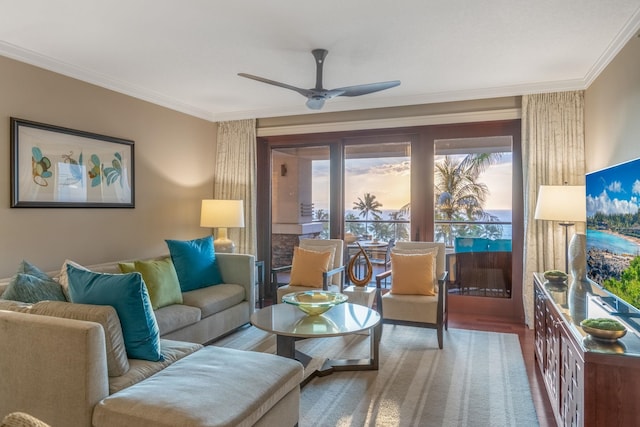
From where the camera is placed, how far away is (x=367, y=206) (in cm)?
525

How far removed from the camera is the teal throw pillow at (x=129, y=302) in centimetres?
213

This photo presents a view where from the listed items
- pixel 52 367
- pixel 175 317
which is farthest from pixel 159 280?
pixel 52 367

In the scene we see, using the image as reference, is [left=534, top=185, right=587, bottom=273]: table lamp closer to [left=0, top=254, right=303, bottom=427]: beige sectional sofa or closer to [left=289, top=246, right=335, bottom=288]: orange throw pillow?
[left=289, top=246, right=335, bottom=288]: orange throw pillow

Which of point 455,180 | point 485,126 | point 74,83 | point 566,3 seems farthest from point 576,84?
point 74,83

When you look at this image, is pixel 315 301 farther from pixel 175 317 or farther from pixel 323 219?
pixel 323 219

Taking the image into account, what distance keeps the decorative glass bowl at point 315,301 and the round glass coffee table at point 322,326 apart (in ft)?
0.22

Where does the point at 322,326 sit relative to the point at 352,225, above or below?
below

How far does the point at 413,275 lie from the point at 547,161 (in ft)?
6.25

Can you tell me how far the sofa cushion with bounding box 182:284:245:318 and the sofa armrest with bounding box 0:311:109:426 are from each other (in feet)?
5.58

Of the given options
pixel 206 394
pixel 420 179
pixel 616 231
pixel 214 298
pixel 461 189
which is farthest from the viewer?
pixel 420 179

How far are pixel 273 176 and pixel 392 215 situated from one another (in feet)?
5.92

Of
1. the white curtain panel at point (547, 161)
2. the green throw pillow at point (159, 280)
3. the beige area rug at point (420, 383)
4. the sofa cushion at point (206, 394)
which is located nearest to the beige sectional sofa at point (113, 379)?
the sofa cushion at point (206, 394)

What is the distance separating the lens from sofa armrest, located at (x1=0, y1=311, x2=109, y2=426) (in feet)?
5.93

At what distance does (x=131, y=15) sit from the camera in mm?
2785
